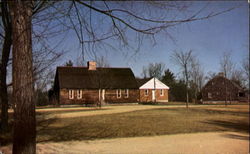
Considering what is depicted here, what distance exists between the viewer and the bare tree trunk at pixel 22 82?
3.36 meters

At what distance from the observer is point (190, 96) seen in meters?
50.6

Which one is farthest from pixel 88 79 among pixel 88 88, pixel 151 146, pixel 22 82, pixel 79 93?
pixel 22 82

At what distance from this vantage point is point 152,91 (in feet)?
152

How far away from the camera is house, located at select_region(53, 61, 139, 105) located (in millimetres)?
35625

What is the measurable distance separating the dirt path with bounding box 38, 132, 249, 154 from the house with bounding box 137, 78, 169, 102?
120 feet

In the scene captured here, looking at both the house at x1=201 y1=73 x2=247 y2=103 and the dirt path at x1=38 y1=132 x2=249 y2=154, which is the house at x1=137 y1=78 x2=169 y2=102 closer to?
the house at x1=201 y1=73 x2=247 y2=103

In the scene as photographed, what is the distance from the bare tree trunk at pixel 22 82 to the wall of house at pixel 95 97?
32828mm

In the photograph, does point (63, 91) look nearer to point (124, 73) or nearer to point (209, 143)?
point (124, 73)

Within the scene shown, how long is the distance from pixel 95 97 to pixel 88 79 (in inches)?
125

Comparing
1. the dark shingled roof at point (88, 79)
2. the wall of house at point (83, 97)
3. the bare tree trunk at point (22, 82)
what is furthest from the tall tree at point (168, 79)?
the bare tree trunk at point (22, 82)

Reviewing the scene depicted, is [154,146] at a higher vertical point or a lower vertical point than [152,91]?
lower

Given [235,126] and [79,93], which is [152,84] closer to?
[79,93]

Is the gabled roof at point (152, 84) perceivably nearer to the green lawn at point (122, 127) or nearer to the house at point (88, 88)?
the house at point (88, 88)

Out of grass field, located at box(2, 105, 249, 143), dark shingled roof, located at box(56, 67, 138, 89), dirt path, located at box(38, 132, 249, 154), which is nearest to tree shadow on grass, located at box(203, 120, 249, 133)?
grass field, located at box(2, 105, 249, 143)
